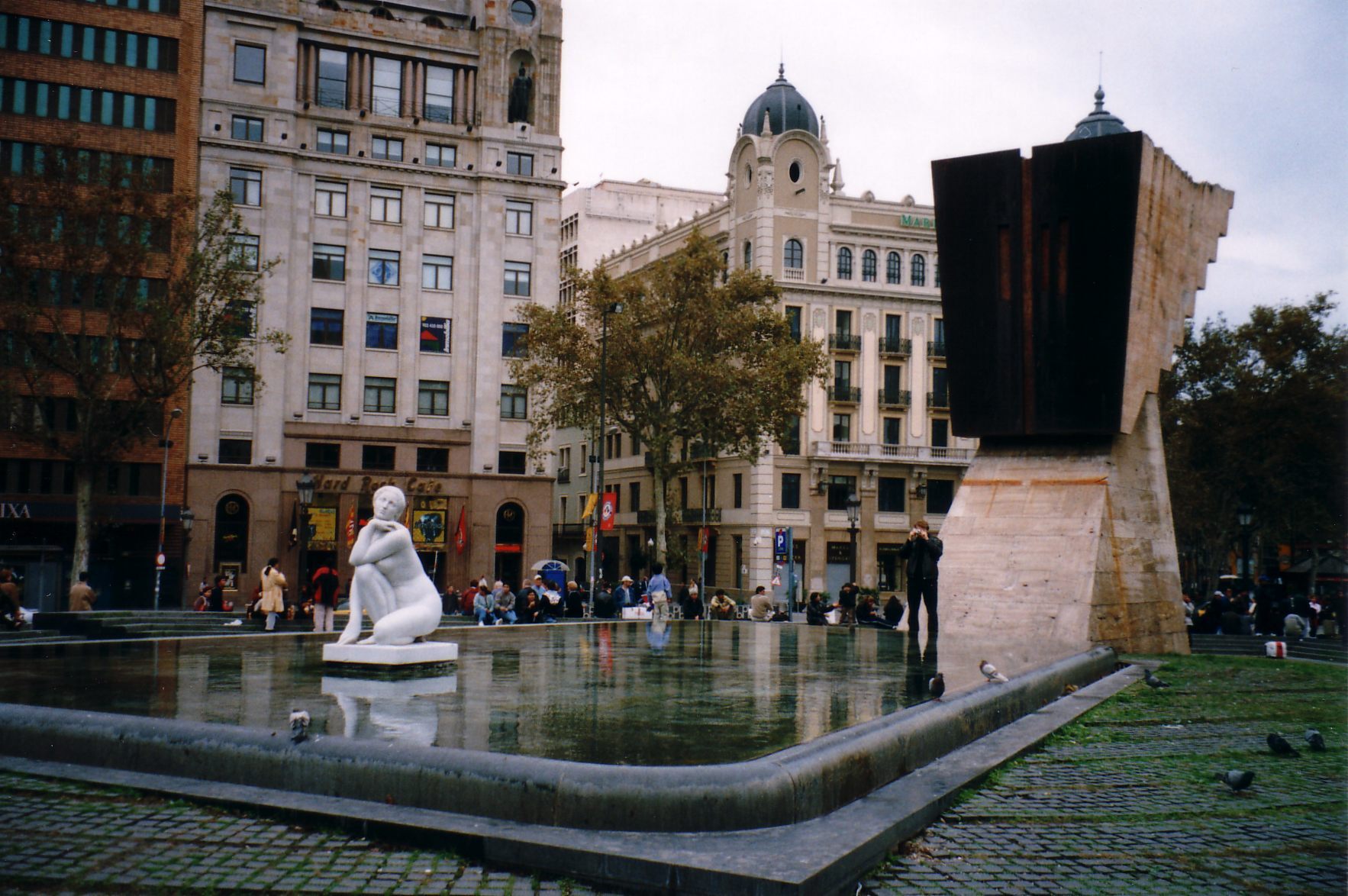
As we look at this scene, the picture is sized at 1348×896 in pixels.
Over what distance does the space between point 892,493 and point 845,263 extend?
39.1 feet

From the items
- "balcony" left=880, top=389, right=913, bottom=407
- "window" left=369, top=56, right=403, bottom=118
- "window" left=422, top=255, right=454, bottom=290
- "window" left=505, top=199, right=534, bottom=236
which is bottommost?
"balcony" left=880, top=389, right=913, bottom=407

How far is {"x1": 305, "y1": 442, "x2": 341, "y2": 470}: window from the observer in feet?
152

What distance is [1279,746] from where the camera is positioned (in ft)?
30.4

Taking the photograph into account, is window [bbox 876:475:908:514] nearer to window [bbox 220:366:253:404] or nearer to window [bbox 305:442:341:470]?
window [bbox 305:442:341:470]

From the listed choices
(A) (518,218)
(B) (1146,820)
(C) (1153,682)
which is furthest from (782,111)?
(B) (1146,820)

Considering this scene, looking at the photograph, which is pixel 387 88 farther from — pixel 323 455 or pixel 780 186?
pixel 780 186

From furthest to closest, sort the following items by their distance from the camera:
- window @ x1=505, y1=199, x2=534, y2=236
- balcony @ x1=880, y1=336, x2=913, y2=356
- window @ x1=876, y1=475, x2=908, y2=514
→ balcony @ x1=880, y1=336, x2=913, y2=356 < window @ x1=876, y1=475, x2=908, y2=514 < window @ x1=505, y1=199, x2=534, y2=236

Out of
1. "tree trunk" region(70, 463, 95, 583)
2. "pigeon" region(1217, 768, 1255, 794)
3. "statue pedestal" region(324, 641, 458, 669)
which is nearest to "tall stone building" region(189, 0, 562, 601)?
"tree trunk" region(70, 463, 95, 583)

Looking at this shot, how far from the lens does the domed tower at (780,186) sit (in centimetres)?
5856

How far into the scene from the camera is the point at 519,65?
166ft

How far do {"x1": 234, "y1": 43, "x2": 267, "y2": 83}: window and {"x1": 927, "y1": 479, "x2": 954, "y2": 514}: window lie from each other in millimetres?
36486

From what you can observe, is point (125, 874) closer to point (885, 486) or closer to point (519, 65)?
point (519, 65)

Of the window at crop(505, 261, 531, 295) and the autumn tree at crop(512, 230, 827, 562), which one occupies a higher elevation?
the window at crop(505, 261, 531, 295)

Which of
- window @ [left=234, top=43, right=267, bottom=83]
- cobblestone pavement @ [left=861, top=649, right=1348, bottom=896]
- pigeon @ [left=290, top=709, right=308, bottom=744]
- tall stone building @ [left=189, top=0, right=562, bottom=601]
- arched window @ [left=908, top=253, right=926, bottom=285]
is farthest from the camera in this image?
arched window @ [left=908, top=253, right=926, bottom=285]
